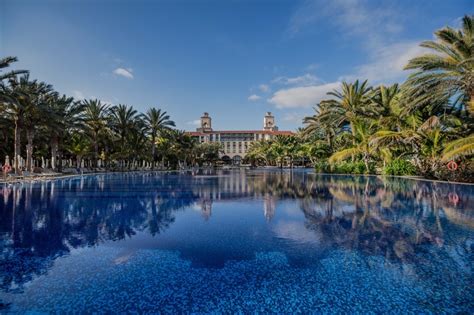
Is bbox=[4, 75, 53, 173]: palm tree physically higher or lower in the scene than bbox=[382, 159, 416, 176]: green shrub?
higher

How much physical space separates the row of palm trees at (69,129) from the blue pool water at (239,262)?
17.3m

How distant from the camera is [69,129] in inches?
1305

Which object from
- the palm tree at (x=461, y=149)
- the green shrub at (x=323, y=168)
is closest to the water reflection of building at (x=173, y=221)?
the palm tree at (x=461, y=149)

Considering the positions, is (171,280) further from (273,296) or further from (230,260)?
(273,296)

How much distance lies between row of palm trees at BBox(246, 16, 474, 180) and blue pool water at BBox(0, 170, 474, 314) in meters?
11.0

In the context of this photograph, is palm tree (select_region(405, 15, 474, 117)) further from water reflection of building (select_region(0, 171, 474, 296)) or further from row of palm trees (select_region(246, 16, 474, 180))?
water reflection of building (select_region(0, 171, 474, 296))

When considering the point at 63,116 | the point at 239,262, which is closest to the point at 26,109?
the point at 63,116

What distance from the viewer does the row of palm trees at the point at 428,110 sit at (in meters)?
16.3

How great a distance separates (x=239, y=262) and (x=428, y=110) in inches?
854

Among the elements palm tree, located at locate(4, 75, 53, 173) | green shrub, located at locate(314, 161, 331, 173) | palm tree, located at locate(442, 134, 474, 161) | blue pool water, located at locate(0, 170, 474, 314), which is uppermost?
palm tree, located at locate(4, 75, 53, 173)

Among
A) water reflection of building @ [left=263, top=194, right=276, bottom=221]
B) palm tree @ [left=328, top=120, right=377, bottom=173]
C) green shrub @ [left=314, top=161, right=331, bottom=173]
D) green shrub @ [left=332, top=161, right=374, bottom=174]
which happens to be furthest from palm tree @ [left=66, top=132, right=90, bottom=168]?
water reflection of building @ [left=263, top=194, right=276, bottom=221]

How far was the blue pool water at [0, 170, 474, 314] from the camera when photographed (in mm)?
3729

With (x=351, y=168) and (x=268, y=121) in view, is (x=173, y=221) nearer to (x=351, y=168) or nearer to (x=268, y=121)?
(x=351, y=168)

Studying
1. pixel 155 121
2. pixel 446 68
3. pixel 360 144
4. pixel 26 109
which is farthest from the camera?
pixel 155 121
